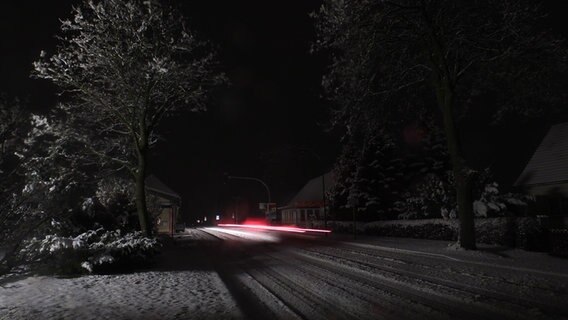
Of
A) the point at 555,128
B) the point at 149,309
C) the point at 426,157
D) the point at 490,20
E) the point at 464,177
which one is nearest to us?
the point at 149,309

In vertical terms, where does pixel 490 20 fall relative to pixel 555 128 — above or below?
above

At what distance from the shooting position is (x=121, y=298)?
998cm

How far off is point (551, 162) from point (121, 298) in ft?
88.2

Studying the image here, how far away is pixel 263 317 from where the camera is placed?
7996 mm

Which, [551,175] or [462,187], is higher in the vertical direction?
[551,175]

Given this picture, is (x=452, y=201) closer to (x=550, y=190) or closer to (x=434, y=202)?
(x=434, y=202)

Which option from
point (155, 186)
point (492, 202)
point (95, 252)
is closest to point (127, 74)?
point (95, 252)

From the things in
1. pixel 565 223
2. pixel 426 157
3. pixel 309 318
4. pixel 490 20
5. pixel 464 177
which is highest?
pixel 490 20

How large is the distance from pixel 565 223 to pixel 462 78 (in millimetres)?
7679

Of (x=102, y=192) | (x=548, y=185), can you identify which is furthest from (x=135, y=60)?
(x=548, y=185)

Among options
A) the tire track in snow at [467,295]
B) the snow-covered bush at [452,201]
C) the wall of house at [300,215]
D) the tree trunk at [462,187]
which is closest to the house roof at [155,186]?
the wall of house at [300,215]

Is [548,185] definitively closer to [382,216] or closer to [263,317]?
[382,216]

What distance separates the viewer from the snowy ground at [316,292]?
324 inches

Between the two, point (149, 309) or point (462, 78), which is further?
point (462, 78)
